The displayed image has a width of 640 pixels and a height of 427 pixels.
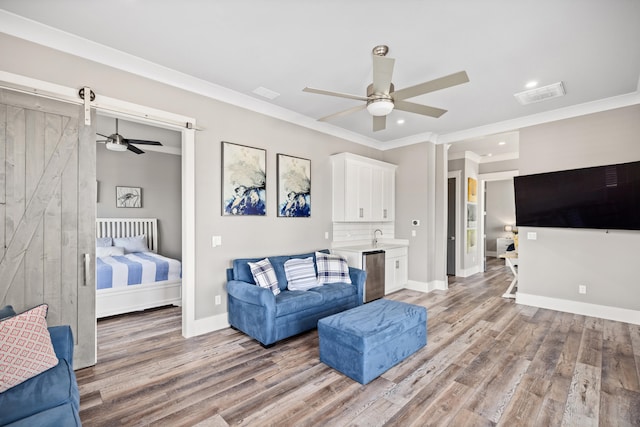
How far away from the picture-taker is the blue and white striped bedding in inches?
157

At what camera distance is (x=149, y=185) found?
20.5ft

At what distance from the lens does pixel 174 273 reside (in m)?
4.54

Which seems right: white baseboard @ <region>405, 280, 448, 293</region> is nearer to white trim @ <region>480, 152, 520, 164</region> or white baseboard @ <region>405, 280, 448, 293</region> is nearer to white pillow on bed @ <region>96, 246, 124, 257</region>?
white trim @ <region>480, 152, 520, 164</region>

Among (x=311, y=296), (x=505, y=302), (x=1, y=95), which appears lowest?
(x=505, y=302)

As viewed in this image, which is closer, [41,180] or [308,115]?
[41,180]

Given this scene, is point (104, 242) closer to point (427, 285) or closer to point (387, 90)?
point (387, 90)

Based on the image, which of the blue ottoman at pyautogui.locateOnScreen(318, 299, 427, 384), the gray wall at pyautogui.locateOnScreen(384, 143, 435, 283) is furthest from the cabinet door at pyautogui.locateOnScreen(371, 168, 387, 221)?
the blue ottoman at pyautogui.locateOnScreen(318, 299, 427, 384)

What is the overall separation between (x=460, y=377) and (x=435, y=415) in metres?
0.64

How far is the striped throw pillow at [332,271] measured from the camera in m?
4.01

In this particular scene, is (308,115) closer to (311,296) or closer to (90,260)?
(311,296)

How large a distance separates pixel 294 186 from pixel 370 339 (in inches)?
101

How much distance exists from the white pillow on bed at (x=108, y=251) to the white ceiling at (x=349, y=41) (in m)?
3.32

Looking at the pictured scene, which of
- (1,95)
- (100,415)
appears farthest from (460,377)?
(1,95)

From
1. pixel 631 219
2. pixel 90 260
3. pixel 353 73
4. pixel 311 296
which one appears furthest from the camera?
pixel 631 219
